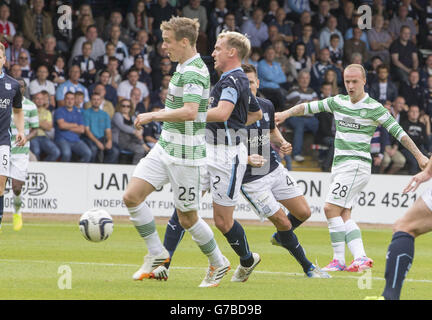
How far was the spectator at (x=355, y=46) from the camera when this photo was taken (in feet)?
71.0

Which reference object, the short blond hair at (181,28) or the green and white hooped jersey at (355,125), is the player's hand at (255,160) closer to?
the short blond hair at (181,28)

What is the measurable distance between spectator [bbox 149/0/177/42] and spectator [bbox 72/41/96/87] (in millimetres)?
2034

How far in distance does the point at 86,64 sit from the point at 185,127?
12.2m

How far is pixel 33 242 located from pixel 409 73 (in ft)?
41.4

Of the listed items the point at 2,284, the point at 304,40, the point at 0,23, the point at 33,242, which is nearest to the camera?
the point at 2,284

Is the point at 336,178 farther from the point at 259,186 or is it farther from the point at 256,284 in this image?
the point at 256,284

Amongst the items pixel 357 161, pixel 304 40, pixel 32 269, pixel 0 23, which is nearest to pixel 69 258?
pixel 32 269

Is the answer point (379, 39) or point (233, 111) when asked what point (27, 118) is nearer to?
point (233, 111)

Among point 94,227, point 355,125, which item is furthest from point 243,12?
point 94,227

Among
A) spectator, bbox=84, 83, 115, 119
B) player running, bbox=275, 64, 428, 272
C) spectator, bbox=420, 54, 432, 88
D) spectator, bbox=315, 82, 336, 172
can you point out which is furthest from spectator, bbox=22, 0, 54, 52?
player running, bbox=275, 64, 428, 272

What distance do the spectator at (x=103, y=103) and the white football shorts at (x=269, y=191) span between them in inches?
393

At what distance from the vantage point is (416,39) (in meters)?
23.4

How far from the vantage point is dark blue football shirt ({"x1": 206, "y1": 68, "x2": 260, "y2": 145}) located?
7801 mm

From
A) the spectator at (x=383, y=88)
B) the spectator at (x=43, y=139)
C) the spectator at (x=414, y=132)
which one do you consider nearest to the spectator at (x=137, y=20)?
the spectator at (x=43, y=139)
